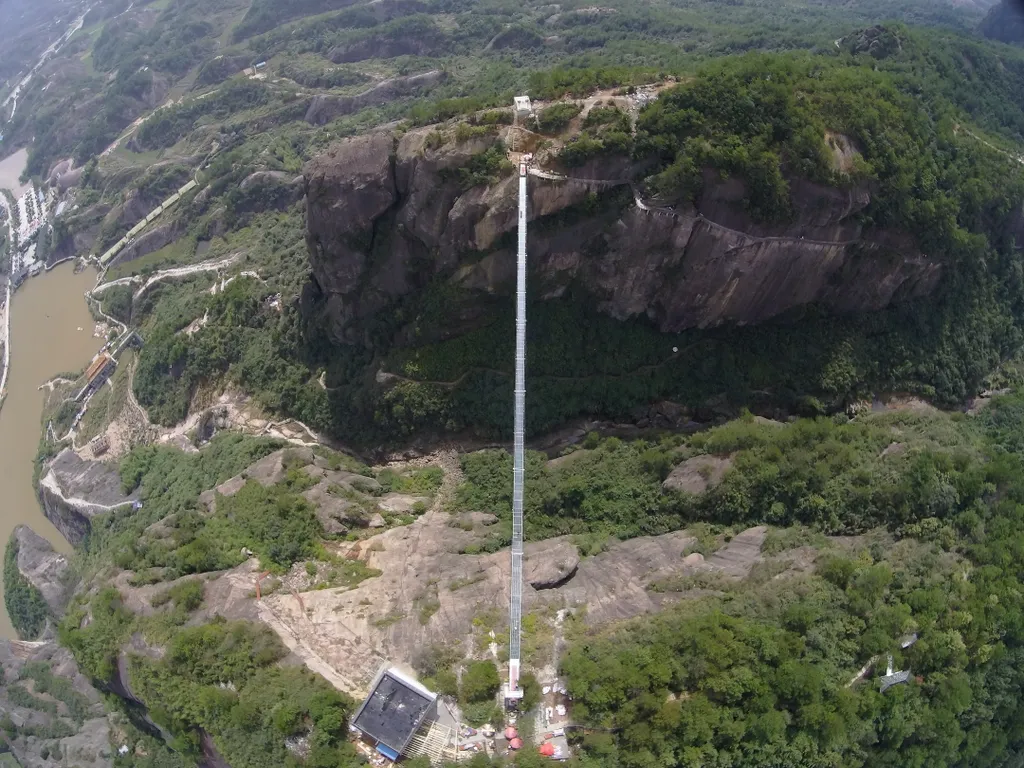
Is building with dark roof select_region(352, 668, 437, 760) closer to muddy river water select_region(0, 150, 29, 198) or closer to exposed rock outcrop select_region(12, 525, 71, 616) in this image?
exposed rock outcrop select_region(12, 525, 71, 616)

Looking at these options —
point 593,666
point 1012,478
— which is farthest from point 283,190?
point 1012,478

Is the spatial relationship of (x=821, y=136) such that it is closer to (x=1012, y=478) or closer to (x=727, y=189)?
(x=727, y=189)

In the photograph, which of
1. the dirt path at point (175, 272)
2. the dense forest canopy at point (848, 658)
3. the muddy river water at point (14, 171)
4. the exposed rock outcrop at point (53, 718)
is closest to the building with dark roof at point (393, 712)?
the dense forest canopy at point (848, 658)

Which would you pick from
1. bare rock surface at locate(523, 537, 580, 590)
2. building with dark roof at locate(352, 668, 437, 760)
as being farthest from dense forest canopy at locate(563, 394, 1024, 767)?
building with dark roof at locate(352, 668, 437, 760)

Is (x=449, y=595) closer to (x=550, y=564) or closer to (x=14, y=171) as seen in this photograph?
(x=550, y=564)

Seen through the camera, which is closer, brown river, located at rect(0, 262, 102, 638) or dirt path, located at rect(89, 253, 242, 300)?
brown river, located at rect(0, 262, 102, 638)

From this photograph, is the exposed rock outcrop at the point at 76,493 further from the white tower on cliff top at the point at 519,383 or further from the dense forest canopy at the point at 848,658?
the dense forest canopy at the point at 848,658

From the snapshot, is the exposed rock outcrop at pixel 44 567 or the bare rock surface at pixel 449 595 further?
the exposed rock outcrop at pixel 44 567
